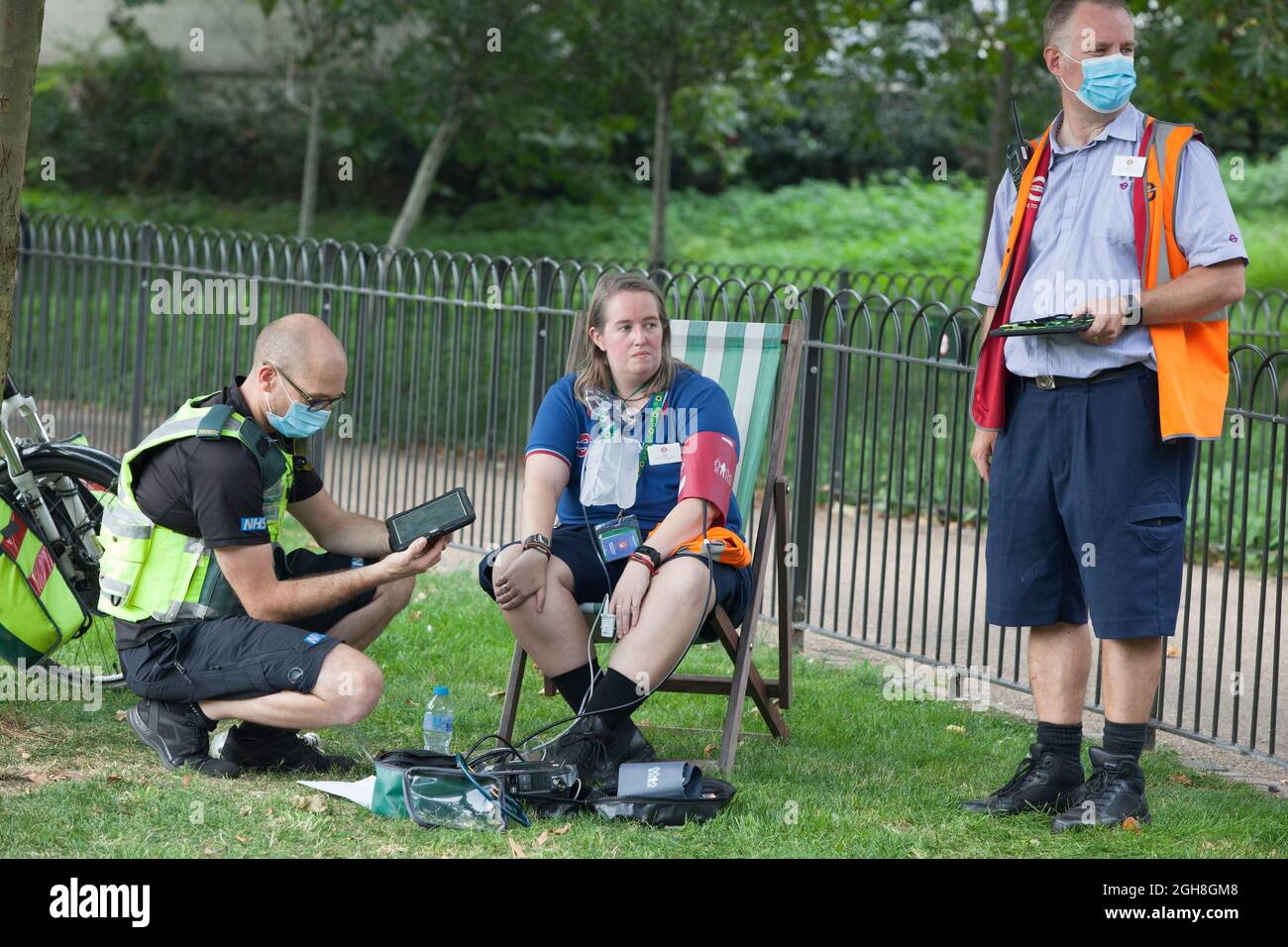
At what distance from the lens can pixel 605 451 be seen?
4.76 m

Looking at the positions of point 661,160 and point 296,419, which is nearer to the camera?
point 296,419

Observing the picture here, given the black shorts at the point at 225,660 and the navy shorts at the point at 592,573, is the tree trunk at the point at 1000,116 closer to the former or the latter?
Result: the navy shorts at the point at 592,573

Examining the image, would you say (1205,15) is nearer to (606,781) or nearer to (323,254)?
(323,254)

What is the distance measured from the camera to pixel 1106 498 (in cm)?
399

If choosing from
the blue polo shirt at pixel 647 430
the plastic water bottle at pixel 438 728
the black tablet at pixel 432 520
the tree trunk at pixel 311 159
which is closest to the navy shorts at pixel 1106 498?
the blue polo shirt at pixel 647 430

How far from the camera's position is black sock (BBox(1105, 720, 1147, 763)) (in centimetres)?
411

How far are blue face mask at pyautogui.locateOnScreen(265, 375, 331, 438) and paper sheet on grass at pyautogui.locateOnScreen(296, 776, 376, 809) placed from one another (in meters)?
0.99

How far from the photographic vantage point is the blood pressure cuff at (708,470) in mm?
4602

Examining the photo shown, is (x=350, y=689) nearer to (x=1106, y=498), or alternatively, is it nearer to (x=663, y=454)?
(x=663, y=454)

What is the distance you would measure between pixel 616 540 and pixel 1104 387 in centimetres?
148

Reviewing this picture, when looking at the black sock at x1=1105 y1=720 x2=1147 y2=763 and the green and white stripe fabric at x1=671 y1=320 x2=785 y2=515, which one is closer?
the black sock at x1=1105 y1=720 x2=1147 y2=763

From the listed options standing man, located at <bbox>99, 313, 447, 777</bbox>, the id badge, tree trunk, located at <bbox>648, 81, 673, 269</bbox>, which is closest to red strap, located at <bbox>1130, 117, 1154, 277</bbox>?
the id badge

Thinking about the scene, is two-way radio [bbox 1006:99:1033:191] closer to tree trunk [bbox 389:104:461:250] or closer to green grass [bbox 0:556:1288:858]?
green grass [bbox 0:556:1288:858]

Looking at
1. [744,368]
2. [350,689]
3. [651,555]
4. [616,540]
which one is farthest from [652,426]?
[350,689]
